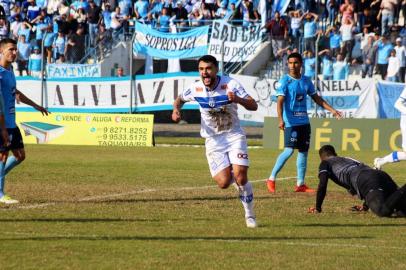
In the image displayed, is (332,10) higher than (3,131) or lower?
higher

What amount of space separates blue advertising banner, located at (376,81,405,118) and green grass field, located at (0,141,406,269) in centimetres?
1105

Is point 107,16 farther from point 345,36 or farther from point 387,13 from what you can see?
point 387,13

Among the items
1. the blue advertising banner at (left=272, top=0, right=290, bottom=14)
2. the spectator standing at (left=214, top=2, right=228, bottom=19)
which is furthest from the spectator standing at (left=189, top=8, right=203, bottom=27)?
the blue advertising banner at (left=272, top=0, right=290, bottom=14)

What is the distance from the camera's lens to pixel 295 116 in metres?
17.8

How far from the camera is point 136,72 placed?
39156 mm

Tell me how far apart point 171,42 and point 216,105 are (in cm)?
2275

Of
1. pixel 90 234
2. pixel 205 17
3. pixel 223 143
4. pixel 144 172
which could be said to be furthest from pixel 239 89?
pixel 205 17

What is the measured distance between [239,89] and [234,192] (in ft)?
17.2

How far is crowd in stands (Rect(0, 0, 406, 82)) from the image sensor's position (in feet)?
110

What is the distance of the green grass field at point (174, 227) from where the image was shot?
10195mm

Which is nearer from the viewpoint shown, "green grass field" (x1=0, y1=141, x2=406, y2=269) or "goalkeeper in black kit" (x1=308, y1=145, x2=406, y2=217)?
"green grass field" (x1=0, y1=141, x2=406, y2=269)

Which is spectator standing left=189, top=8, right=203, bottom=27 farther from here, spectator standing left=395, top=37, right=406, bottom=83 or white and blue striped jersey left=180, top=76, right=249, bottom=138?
white and blue striped jersey left=180, top=76, right=249, bottom=138

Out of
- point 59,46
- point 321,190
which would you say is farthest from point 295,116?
point 59,46

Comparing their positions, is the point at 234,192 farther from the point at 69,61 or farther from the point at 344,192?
the point at 69,61
